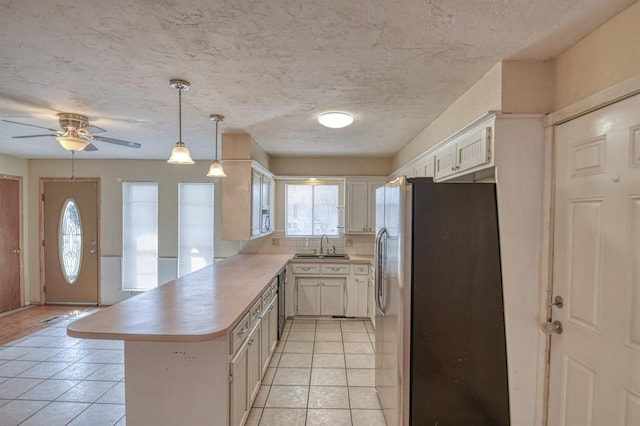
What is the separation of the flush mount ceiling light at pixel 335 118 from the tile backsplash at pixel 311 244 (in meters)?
2.49

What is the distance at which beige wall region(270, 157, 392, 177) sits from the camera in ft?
16.0

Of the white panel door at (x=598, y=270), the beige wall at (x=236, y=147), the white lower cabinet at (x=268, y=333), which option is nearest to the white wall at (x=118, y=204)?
the beige wall at (x=236, y=147)

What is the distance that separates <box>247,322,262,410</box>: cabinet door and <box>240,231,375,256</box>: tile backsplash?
245 cm

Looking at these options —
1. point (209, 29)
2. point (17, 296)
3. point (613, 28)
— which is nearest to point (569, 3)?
point (613, 28)

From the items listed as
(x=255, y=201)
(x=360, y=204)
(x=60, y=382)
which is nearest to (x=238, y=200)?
(x=255, y=201)

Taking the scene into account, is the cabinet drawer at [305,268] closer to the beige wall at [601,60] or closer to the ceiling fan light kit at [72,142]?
the ceiling fan light kit at [72,142]

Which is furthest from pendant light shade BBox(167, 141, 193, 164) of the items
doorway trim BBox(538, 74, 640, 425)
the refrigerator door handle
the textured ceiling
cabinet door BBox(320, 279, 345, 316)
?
cabinet door BBox(320, 279, 345, 316)

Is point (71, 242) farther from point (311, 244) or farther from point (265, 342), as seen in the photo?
point (265, 342)

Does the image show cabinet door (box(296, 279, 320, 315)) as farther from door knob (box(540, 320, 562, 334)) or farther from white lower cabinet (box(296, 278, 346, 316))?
door knob (box(540, 320, 562, 334))

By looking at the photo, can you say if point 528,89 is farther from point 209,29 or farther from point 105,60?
point 105,60

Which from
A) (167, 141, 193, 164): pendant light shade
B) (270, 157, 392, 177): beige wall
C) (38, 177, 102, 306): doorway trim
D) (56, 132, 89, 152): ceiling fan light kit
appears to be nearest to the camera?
(167, 141, 193, 164): pendant light shade

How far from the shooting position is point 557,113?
5.62ft

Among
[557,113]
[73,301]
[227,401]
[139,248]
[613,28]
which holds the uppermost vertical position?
[613,28]

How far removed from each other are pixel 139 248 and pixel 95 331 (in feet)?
13.4
